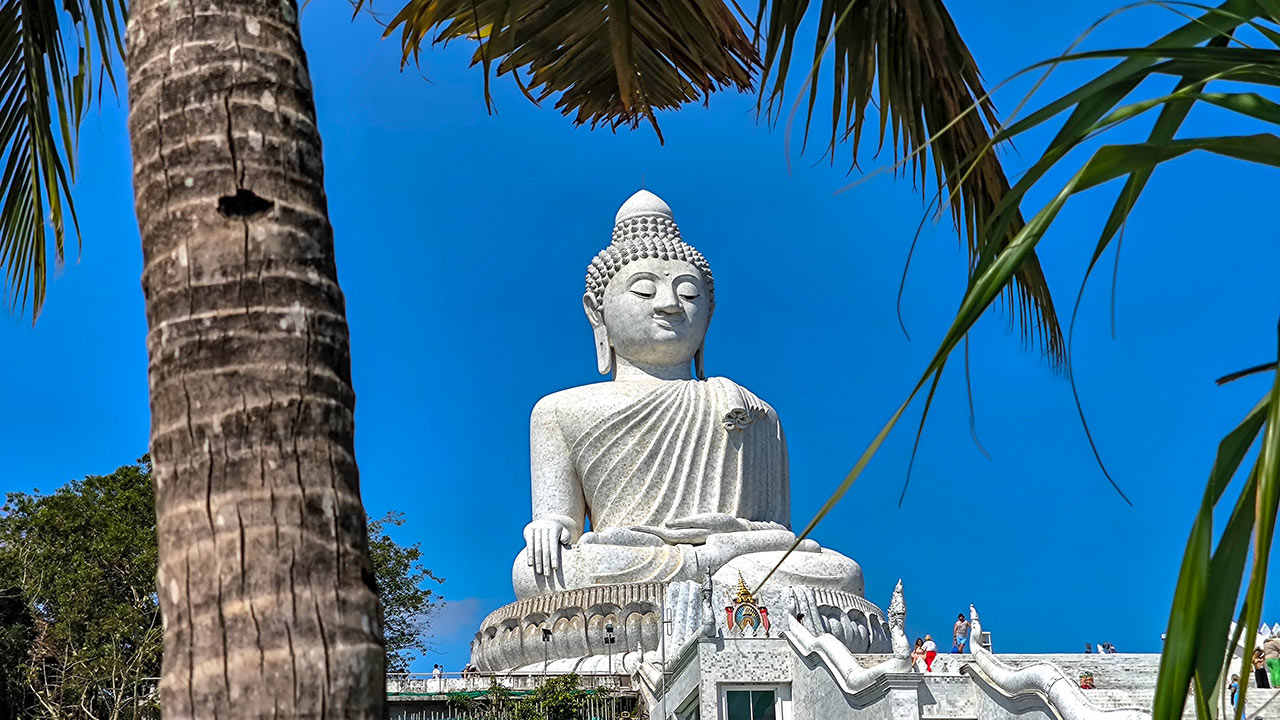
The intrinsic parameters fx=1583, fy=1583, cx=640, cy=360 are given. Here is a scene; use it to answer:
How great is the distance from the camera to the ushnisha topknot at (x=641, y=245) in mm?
20266

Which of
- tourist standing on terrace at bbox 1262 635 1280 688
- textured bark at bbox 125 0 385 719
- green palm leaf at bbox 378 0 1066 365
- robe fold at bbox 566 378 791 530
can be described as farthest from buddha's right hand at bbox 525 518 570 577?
textured bark at bbox 125 0 385 719

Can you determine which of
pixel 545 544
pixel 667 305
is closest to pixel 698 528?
pixel 545 544

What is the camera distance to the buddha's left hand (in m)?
18.9

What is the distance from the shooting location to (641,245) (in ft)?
66.6

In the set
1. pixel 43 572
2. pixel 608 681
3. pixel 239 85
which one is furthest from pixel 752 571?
pixel 239 85

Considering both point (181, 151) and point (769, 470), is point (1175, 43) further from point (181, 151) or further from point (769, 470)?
point (769, 470)

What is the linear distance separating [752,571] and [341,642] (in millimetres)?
15436

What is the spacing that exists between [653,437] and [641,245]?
248 centimetres

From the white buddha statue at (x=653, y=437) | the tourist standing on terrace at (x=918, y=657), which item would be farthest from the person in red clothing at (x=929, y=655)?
the white buddha statue at (x=653, y=437)

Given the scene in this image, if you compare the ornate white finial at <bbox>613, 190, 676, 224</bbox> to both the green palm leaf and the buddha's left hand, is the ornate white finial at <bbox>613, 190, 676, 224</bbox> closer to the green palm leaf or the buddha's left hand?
the buddha's left hand

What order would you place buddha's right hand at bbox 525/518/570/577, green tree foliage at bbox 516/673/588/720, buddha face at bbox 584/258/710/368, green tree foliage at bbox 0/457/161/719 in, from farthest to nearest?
green tree foliage at bbox 0/457/161/719, buddha face at bbox 584/258/710/368, buddha's right hand at bbox 525/518/570/577, green tree foliage at bbox 516/673/588/720

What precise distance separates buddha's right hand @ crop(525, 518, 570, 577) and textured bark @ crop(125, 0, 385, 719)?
1564 centimetres

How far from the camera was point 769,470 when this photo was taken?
20203mm

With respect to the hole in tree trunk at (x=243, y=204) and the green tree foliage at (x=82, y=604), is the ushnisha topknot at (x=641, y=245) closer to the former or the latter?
the green tree foliage at (x=82, y=604)
